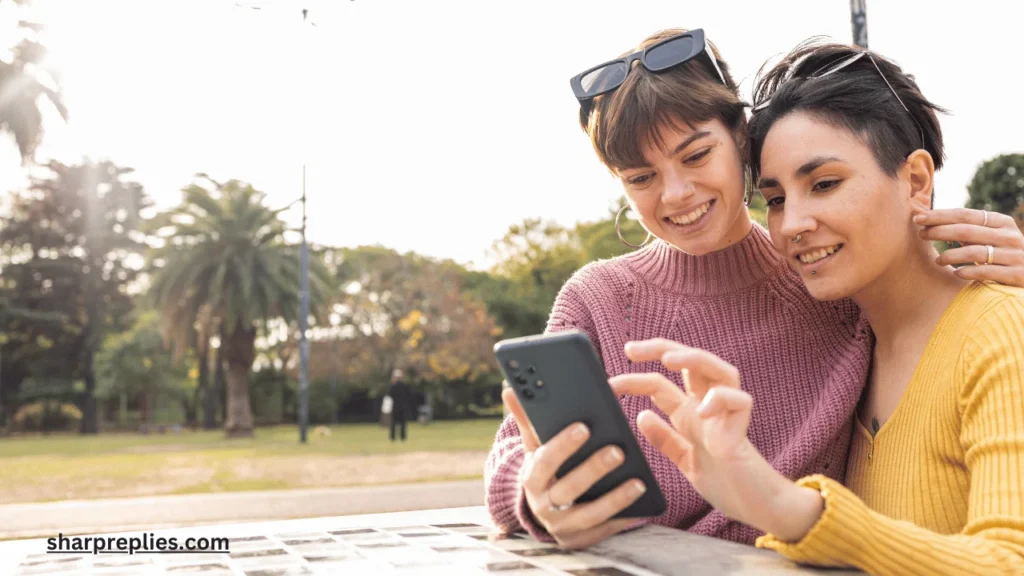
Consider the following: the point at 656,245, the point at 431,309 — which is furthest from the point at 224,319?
the point at 656,245

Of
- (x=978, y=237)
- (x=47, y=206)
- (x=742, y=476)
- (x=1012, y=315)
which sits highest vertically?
(x=47, y=206)

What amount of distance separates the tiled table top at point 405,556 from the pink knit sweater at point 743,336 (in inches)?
11.3

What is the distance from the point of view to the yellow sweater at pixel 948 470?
1.37 m

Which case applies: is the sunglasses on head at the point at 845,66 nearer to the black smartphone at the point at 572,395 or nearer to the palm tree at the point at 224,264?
the black smartphone at the point at 572,395

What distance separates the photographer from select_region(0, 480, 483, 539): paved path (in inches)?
328

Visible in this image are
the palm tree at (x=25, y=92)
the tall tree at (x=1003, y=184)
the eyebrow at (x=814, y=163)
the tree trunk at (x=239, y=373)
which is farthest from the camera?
the tall tree at (x=1003, y=184)

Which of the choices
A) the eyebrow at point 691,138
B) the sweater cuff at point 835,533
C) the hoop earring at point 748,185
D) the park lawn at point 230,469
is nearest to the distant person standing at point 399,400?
the park lawn at point 230,469

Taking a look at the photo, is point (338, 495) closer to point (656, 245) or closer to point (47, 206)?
point (656, 245)

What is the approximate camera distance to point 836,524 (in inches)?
54.4

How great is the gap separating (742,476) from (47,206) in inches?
1870

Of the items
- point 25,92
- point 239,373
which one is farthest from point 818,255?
point 239,373

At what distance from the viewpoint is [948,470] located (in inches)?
68.6

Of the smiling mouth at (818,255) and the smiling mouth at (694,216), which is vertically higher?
the smiling mouth at (694,216)

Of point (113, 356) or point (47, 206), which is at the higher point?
point (47, 206)
